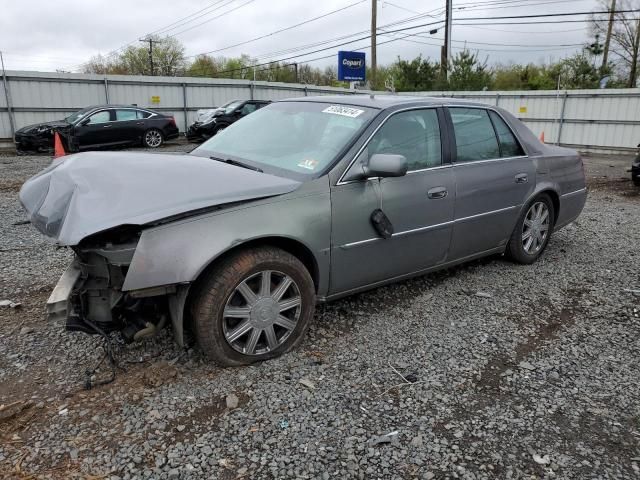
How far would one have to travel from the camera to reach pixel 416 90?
28.0 meters

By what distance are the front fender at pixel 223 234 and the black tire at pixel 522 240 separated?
2458 mm

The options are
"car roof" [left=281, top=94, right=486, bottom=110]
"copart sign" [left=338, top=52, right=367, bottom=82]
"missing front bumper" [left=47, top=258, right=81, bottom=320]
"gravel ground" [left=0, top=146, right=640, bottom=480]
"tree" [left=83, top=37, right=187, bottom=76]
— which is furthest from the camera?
"tree" [left=83, top=37, right=187, bottom=76]

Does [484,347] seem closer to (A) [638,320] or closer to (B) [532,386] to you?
(B) [532,386]

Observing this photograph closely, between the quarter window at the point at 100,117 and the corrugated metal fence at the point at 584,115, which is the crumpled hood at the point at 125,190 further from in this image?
the corrugated metal fence at the point at 584,115

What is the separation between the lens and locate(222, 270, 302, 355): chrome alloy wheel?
9.87 ft

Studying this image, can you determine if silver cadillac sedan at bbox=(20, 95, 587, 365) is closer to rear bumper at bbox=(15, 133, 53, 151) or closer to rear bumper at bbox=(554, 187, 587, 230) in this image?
rear bumper at bbox=(554, 187, 587, 230)

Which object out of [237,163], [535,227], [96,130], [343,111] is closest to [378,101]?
[343,111]

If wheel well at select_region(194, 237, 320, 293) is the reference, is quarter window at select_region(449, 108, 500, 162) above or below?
above

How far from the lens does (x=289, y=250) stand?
3.26 metres

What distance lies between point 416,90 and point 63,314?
90.2ft

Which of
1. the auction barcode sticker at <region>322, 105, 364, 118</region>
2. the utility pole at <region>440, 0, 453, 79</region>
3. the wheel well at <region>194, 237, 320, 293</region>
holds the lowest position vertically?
the wheel well at <region>194, 237, 320, 293</region>

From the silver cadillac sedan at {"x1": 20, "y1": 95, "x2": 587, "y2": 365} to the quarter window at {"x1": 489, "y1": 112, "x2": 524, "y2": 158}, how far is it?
0.11m

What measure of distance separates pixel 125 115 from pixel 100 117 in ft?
2.93

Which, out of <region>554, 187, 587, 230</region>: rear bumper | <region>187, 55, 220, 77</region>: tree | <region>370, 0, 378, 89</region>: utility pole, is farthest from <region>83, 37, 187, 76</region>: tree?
<region>554, 187, 587, 230</region>: rear bumper
